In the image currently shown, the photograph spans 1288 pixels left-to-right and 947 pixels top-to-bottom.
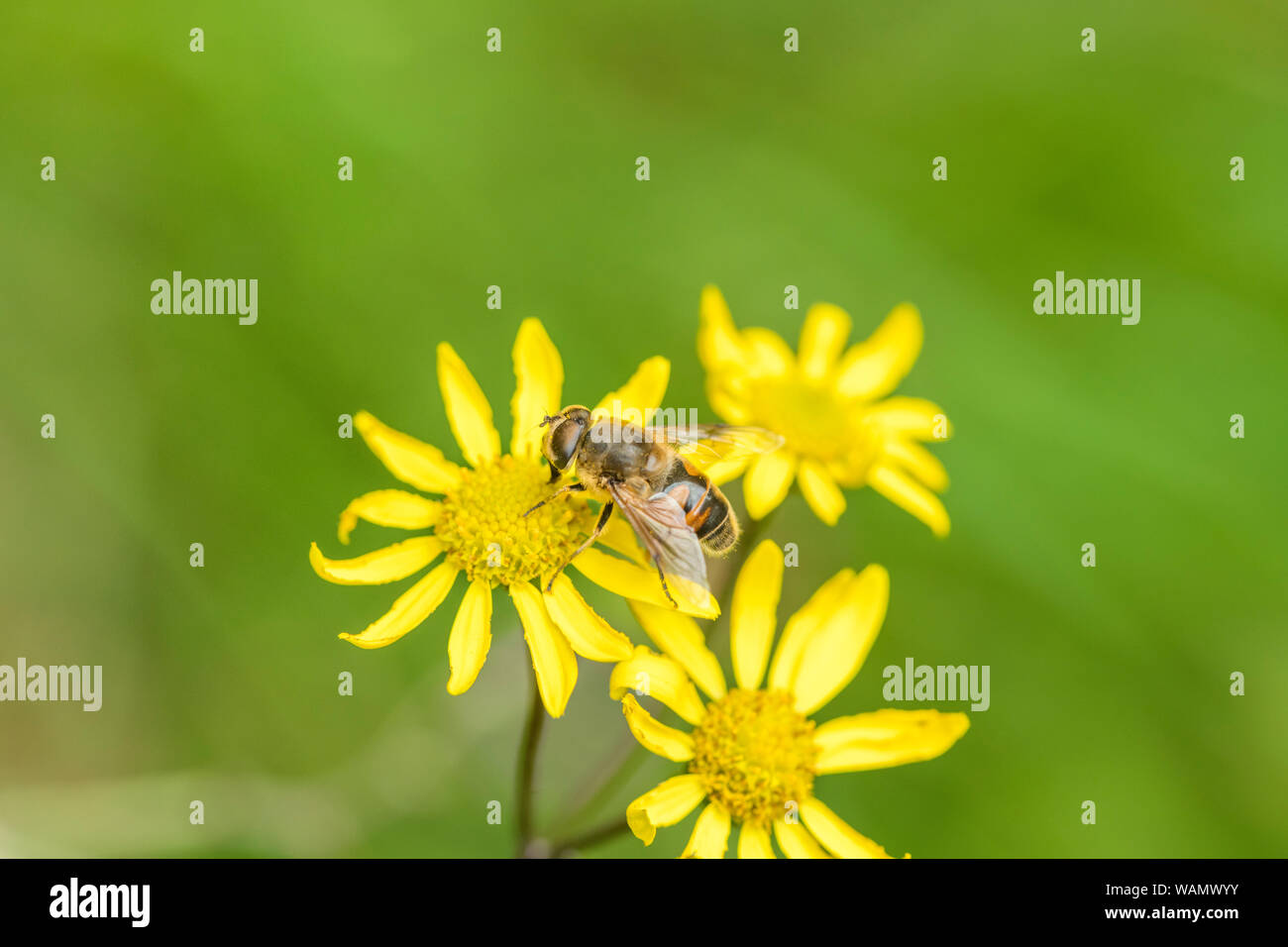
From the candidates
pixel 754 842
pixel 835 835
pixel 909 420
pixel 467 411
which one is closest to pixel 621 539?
pixel 467 411

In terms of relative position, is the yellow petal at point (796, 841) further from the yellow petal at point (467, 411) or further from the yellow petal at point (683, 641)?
the yellow petal at point (467, 411)

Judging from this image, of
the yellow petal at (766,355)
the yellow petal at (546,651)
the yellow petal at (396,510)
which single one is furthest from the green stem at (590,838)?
the yellow petal at (766,355)

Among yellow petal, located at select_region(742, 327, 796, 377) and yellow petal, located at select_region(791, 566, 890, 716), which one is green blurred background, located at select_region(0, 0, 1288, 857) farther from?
yellow petal, located at select_region(791, 566, 890, 716)

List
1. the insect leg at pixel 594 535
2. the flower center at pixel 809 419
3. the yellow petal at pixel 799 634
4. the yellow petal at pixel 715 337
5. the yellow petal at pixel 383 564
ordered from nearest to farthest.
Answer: the yellow petal at pixel 383 564, the insect leg at pixel 594 535, the yellow petal at pixel 799 634, the flower center at pixel 809 419, the yellow petal at pixel 715 337

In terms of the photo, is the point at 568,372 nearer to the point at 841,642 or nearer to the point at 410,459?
the point at 410,459

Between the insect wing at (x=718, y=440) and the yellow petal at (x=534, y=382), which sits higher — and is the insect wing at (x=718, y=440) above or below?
below
